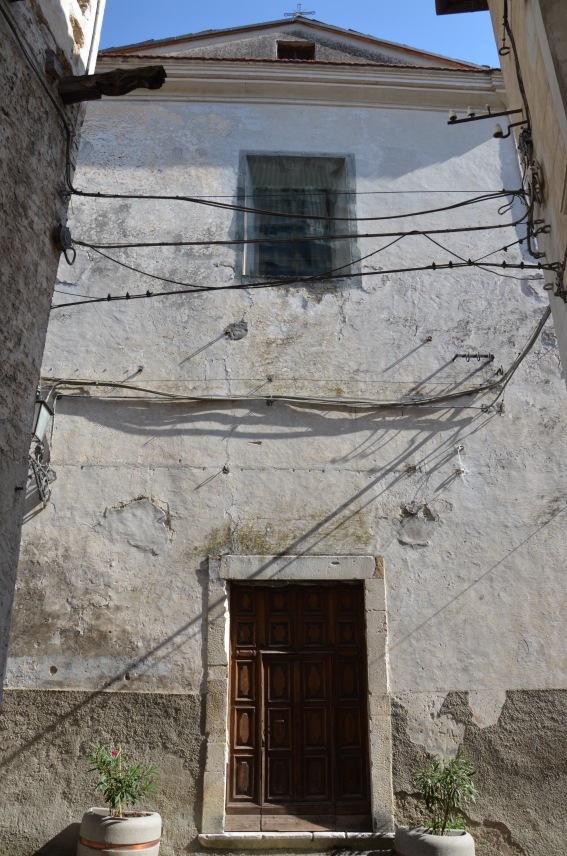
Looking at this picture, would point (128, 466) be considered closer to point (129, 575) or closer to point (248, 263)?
point (129, 575)

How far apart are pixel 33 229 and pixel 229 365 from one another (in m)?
3.61

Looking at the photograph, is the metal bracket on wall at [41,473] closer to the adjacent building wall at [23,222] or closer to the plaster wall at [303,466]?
the plaster wall at [303,466]

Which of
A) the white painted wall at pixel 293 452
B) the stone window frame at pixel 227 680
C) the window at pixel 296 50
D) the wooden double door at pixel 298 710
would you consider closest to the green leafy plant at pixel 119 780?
the stone window frame at pixel 227 680

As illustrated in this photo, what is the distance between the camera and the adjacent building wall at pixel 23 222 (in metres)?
3.59

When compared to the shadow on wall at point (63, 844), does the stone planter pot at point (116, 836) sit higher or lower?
higher

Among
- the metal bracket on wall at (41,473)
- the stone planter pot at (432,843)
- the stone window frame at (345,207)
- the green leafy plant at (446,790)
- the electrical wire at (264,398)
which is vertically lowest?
the stone planter pot at (432,843)

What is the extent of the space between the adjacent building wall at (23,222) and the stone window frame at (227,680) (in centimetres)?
318

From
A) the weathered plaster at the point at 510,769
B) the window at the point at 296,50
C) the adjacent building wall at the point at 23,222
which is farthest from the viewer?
the window at the point at 296,50

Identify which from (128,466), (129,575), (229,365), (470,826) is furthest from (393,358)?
(470,826)

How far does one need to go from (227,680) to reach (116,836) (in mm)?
1465

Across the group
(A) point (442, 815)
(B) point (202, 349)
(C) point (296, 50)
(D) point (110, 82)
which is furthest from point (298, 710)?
(C) point (296, 50)

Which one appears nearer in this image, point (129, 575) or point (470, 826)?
point (470, 826)

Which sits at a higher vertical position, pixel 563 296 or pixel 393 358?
pixel 393 358

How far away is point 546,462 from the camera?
7219 mm
